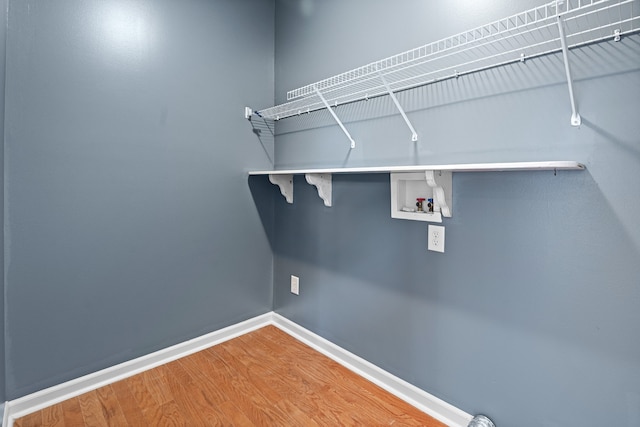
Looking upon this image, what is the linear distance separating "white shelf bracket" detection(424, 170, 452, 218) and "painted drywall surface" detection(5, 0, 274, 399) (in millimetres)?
1270

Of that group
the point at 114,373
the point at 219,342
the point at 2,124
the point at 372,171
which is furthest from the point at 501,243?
the point at 2,124

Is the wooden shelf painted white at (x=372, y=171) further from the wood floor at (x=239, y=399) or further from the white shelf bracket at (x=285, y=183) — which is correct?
the wood floor at (x=239, y=399)

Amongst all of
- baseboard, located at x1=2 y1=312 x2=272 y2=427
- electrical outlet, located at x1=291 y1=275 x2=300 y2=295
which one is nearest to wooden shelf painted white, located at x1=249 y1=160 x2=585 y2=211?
electrical outlet, located at x1=291 y1=275 x2=300 y2=295

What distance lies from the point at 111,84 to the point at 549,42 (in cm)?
185

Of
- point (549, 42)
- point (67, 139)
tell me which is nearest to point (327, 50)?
point (549, 42)

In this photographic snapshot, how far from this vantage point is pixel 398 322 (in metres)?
1.57

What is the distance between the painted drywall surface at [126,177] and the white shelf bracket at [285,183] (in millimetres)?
208

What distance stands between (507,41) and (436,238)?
778 millimetres

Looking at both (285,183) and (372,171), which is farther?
(285,183)

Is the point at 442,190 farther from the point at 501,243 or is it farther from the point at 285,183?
the point at 285,183

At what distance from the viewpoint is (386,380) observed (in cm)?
162

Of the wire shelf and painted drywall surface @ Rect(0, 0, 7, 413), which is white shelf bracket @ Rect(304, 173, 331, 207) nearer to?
the wire shelf

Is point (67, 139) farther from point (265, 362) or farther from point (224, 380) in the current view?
point (265, 362)

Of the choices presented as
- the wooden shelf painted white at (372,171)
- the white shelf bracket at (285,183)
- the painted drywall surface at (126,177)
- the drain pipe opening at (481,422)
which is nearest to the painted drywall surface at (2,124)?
the painted drywall surface at (126,177)
